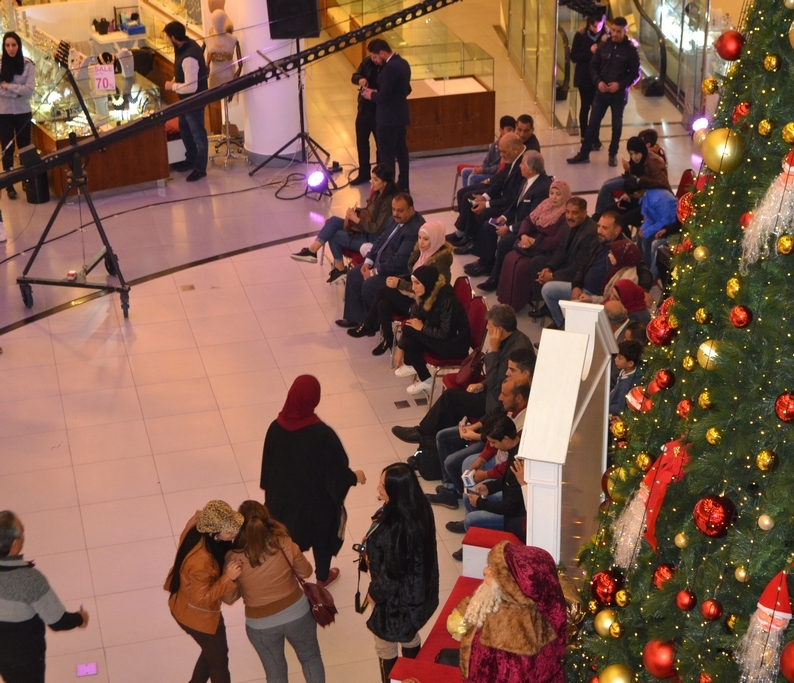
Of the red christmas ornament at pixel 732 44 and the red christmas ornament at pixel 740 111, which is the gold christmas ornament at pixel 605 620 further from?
the red christmas ornament at pixel 732 44

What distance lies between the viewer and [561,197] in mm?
8695

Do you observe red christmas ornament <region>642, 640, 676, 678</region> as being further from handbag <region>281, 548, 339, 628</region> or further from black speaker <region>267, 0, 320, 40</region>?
black speaker <region>267, 0, 320, 40</region>

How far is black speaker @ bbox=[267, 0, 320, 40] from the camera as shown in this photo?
11445mm

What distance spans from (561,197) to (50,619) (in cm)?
530

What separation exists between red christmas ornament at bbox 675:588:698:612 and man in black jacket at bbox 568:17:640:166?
9877 mm

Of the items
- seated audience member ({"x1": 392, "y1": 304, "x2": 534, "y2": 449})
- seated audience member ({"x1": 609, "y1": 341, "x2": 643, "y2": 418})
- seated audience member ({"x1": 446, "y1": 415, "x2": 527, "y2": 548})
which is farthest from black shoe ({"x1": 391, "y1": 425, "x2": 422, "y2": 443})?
seated audience member ({"x1": 609, "y1": 341, "x2": 643, "y2": 418})

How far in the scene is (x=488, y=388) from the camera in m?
6.60

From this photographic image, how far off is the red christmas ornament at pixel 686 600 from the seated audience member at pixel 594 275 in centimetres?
511

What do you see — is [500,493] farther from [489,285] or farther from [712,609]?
[489,285]

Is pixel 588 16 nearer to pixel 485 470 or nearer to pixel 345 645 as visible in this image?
pixel 485 470

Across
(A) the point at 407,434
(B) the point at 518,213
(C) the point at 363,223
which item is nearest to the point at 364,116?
(C) the point at 363,223

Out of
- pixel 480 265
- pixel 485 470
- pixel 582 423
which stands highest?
pixel 582 423

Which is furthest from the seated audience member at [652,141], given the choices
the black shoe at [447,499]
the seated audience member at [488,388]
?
the black shoe at [447,499]

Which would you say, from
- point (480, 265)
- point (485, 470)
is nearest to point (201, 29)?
point (480, 265)
